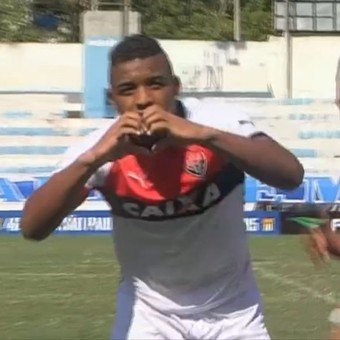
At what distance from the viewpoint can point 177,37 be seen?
4131 centimetres

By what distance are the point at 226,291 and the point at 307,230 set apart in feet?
2.32

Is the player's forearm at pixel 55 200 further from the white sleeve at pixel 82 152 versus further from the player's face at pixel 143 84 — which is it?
the player's face at pixel 143 84

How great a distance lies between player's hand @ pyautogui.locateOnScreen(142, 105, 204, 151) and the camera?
12.6 ft

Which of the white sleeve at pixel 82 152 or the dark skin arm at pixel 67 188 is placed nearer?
the dark skin arm at pixel 67 188

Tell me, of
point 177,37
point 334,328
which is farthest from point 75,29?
point 334,328

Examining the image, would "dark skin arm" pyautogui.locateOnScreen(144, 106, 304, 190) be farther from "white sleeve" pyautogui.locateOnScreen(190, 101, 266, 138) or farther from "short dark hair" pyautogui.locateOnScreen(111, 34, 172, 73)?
"short dark hair" pyautogui.locateOnScreen(111, 34, 172, 73)

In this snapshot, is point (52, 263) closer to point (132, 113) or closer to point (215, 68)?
point (132, 113)

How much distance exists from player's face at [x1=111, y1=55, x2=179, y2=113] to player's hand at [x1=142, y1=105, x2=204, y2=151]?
73 millimetres

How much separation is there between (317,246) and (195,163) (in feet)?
2.60

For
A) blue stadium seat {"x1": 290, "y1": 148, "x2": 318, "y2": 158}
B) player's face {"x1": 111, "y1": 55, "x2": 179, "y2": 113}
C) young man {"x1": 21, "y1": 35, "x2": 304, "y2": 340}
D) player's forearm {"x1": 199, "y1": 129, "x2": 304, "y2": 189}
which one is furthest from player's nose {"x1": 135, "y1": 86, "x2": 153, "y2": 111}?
blue stadium seat {"x1": 290, "y1": 148, "x2": 318, "y2": 158}

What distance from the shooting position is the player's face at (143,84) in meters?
4.01

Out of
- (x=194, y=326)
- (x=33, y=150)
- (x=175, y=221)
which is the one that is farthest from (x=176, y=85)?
(x=33, y=150)

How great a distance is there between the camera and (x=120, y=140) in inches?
155

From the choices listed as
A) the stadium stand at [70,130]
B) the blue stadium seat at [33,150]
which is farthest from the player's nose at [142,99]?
the blue stadium seat at [33,150]
